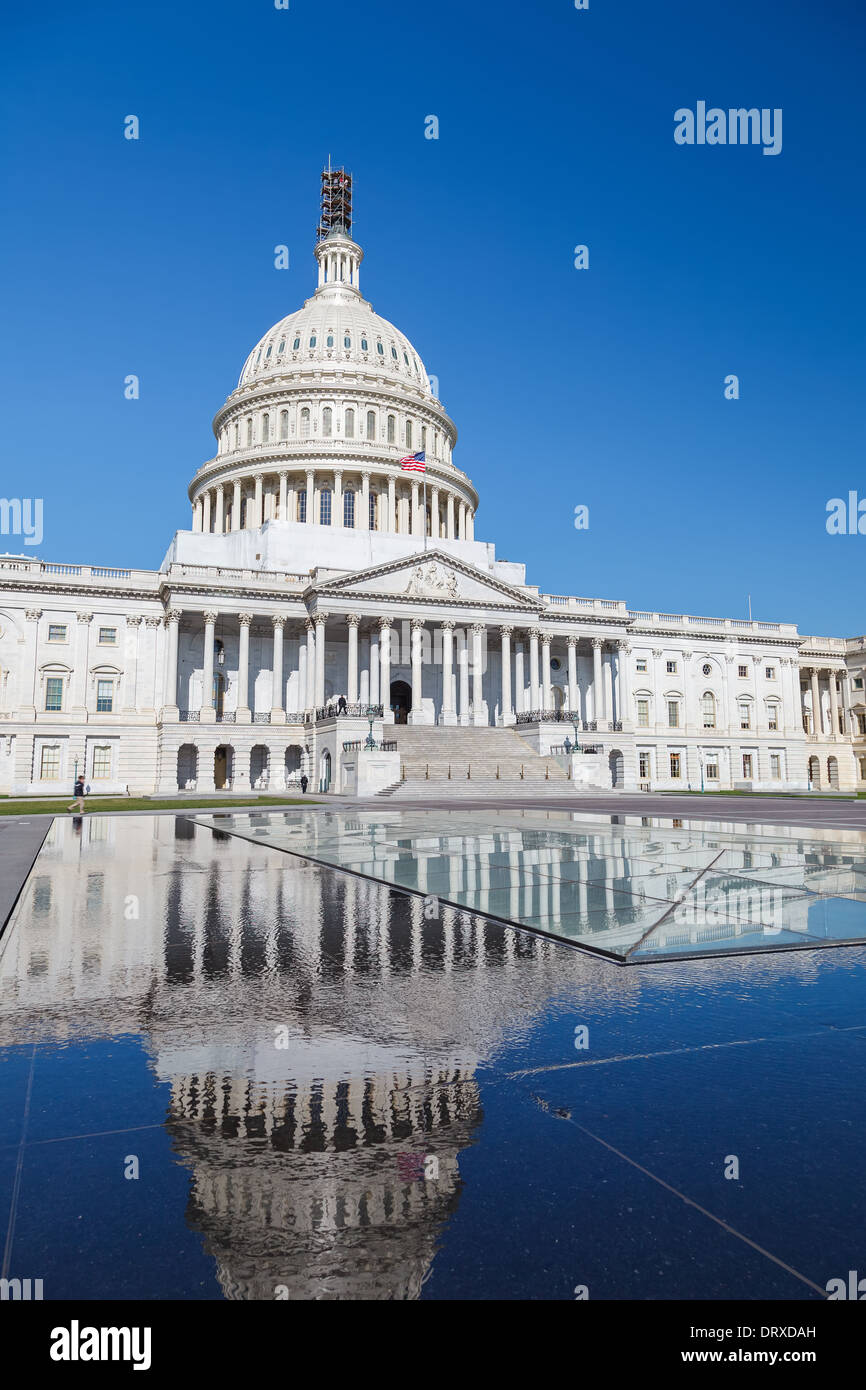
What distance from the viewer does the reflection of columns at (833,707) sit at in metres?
96.4

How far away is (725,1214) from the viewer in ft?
9.89

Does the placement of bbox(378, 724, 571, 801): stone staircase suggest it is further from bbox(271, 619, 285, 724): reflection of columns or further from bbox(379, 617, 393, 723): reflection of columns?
bbox(271, 619, 285, 724): reflection of columns

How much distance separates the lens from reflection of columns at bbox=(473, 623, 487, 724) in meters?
67.9

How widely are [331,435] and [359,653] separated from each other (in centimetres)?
2750

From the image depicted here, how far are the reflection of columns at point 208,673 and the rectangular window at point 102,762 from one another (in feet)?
25.2

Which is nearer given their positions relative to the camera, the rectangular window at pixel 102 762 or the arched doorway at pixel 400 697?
the rectangular window at pixel 102 762

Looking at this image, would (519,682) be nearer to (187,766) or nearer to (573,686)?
(573,686)

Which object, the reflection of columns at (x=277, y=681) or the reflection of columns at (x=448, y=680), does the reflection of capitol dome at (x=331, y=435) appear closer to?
the reflection of columns at (x=277, y=681)

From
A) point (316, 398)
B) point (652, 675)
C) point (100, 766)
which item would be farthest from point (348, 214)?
point (100, 766)

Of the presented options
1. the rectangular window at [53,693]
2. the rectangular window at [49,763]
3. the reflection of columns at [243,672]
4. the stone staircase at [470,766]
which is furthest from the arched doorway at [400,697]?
the rectangular window at [49,763]

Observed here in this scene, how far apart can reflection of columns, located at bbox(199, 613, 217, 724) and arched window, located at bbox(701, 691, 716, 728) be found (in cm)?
4768

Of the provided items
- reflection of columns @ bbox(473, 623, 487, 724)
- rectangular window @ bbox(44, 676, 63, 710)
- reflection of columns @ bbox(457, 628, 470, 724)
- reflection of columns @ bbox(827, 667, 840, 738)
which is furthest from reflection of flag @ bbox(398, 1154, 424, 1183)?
reflection of columns @ bbox(827, 667, 840, 738)
